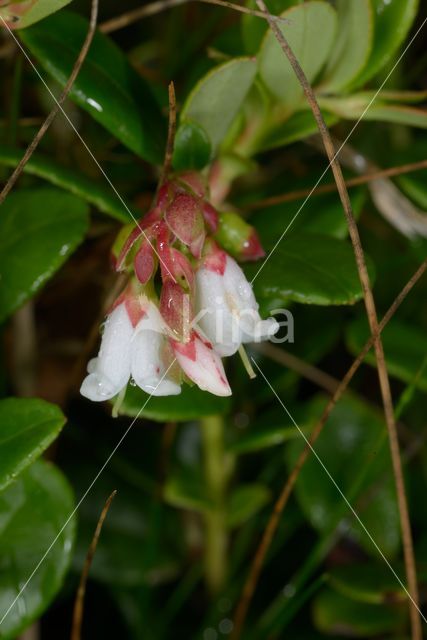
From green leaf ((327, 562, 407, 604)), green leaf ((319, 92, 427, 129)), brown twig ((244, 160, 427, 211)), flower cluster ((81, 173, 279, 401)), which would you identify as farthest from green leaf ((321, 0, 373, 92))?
green leaf ((327, 562, 407, 604))

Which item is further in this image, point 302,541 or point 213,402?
point 302,541

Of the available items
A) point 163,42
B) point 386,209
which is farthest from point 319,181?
point 163,42

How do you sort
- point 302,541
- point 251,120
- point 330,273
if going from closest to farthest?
point 330,273
point 251,120
point 302,541

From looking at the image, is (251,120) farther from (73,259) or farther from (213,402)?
(73,259)

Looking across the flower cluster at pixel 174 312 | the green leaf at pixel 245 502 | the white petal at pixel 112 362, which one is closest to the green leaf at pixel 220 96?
the flower cluster at pixel 174 312

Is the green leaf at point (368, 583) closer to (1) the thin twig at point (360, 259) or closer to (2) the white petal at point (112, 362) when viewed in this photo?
(1) the thin twig at point (360, 259)

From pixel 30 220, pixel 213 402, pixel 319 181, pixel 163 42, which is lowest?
pixel 213 402

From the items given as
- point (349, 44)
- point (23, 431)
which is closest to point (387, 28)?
point (349, 44)
